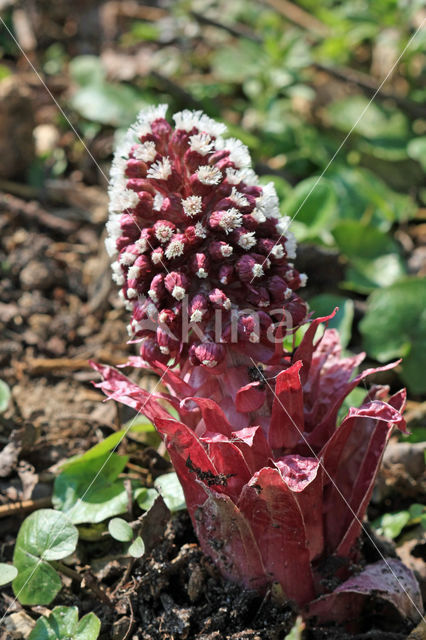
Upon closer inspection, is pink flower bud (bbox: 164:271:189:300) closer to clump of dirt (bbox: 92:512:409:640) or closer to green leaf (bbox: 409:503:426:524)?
clump of dirt (bbox: 92:512:409:640)

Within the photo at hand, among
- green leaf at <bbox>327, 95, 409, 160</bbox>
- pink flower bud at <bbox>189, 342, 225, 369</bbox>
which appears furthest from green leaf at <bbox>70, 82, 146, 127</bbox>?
pink flower bud at <bbox>189, 342, 225, 369</bbox>

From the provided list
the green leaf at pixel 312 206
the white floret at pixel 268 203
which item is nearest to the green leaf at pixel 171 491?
the white floret at pixel 268 203

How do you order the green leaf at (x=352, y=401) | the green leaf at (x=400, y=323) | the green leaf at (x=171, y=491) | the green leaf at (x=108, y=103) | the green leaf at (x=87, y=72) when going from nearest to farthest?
the green leaf at (x=171, y=491) < the green leaf at (x=352, y=401) < the green leaf at (x=400, y=323) < the green leaf at (x=108, y=103) < the green leaf at (x=87, y=72)

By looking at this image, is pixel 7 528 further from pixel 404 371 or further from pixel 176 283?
pixel 404 371

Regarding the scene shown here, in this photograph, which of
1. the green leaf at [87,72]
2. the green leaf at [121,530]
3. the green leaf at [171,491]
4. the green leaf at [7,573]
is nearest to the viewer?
the green leaf at [7,573]

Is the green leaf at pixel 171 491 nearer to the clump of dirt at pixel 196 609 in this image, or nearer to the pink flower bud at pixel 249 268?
the clump of dirt at pixel 196 609
